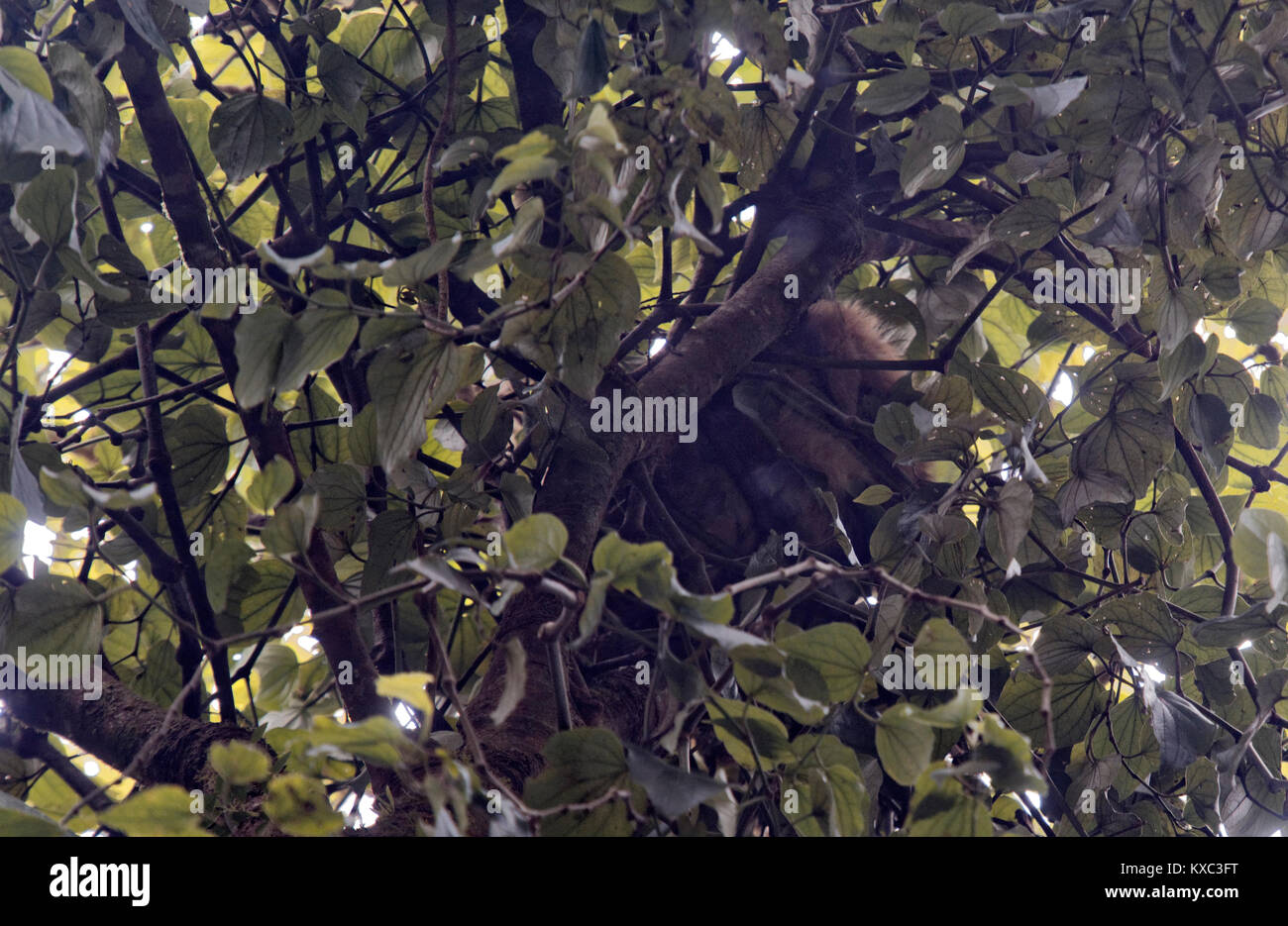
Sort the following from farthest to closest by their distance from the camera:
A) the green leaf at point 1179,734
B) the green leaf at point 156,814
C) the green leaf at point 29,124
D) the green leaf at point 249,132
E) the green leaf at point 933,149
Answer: the green leaf at point 249,132 → the green leaf at point 933,149 → the green leaf at point 1179,734 → the green leaf at point 29,124 → the green leaf at point 156,814

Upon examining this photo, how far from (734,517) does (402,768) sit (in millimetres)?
942

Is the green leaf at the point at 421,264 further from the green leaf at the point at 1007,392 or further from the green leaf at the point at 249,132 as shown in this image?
the green leaf at the point at 1007,392

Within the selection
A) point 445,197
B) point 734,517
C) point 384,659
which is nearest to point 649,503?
point 734,517

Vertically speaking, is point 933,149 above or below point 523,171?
above

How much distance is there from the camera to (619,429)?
124 cm

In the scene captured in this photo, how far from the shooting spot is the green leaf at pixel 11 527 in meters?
0.81

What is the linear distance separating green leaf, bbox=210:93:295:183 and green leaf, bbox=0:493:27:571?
24.2 inches

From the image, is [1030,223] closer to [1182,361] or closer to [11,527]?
[1182,361]

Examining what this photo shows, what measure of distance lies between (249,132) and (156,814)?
0.92 meters

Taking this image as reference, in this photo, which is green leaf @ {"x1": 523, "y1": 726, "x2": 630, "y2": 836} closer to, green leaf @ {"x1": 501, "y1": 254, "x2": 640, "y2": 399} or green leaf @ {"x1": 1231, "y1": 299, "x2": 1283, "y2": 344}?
green leaf @ {"x1": 501, "y1": 254, "x2": 640, "y2": 399}

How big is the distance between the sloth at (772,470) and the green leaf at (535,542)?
0.63 metres

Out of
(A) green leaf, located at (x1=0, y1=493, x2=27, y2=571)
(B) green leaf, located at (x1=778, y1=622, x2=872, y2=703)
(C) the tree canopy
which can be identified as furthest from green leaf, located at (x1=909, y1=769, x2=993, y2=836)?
(A) green leaf, located at (x1=0, y1=493, x2=27, y2=571)

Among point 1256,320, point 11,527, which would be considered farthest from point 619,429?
point 1256,320

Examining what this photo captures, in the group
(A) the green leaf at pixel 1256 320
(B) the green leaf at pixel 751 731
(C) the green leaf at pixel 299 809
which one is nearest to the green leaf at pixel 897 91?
(A) the green leaf at pixel 1256 320
